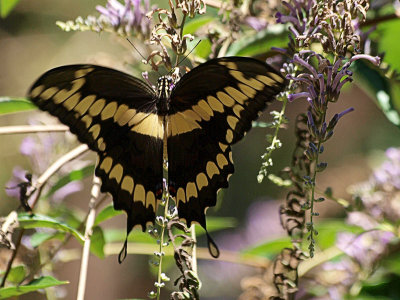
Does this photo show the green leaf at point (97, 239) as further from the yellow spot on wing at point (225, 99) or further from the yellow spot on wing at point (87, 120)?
the yellow spot on wing at point (225, 99)

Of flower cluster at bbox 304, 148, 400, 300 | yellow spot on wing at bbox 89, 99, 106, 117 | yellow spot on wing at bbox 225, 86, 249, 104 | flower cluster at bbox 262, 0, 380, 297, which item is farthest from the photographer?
flower cluster at bbox 304, 148, 400, 300

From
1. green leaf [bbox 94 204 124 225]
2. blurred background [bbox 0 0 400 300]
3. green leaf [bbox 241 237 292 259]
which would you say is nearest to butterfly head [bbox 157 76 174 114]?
green leaf [bbox 94 204 124 225]

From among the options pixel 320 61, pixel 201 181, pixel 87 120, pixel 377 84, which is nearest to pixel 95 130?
pixel 87 120

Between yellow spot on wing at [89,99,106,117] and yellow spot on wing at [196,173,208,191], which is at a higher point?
yellow spot on wing at [89,99,106,117]

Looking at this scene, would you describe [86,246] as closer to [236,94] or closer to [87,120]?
[87,120]

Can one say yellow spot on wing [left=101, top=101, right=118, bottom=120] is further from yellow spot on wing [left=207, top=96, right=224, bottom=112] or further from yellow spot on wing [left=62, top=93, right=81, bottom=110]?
yellow spot on wing [left=207, top=96, right=224, bottom=112]

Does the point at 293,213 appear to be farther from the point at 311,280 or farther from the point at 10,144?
the point at 10,144

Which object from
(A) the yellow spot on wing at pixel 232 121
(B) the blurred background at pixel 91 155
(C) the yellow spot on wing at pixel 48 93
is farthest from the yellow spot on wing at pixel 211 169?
(B) the blurred background at pixel 91 155
